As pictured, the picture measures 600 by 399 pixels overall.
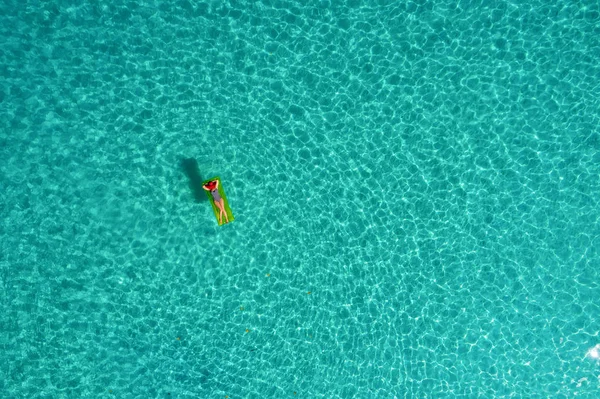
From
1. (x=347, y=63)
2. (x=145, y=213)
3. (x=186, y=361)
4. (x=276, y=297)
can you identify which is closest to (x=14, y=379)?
(x=186, y=361)

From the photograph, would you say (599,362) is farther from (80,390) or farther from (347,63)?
(80,390)

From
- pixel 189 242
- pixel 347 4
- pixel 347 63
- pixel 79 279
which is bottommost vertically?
pixel 79 279

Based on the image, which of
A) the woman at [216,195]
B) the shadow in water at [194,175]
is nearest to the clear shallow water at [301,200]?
the shadow in water at [194,175]

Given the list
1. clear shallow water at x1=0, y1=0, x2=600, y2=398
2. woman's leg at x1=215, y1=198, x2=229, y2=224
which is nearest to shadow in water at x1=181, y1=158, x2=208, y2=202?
clear shallow water at x1=0, y1=0, x2=600, y2=398

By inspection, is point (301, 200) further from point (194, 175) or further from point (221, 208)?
point (194, 175)

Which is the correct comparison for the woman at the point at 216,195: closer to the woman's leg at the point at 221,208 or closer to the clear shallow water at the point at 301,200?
the woman's leg at the point at 221,208

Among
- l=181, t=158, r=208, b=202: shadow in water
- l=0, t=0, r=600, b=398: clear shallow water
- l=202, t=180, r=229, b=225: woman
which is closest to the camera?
l=202, t=180, r=229, b=225: woman

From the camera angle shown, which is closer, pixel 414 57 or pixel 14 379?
pixel 14 379

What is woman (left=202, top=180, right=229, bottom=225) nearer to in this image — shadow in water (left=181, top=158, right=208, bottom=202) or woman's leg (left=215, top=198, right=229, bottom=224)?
woman's leg (left=215, top=198, right=229, bottom=224)
